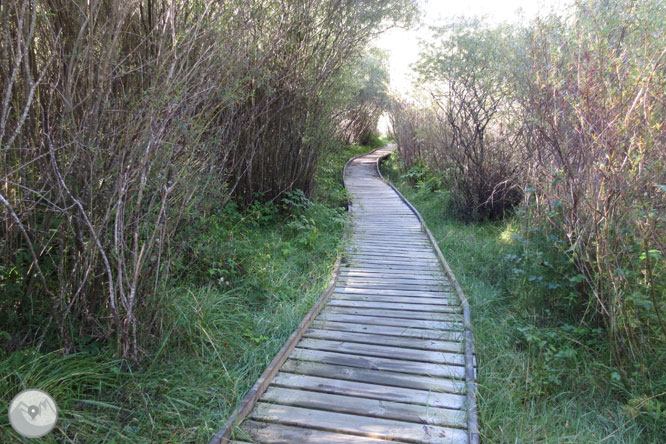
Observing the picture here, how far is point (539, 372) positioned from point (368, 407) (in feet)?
4.69

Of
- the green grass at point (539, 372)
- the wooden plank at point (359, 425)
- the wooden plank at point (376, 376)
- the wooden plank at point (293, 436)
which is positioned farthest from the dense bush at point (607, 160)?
the wooden plank at point (293, 436)

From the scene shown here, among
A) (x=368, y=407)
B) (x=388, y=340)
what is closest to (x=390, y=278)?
(x=388, y=340)

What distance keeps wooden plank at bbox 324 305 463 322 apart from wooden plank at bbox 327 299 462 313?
7 centimetres

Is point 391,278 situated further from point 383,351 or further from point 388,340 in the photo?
point 383,351

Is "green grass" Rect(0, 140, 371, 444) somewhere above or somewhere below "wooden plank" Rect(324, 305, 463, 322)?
above

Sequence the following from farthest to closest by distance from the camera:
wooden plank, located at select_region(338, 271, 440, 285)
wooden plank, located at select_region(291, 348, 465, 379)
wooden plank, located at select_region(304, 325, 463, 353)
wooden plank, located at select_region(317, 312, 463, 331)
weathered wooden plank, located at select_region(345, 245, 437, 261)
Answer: weathered wooden plank, located at select_region(345, 245, 437, 261)
wooden plank, located at select_region(338, 271, 440, 285)
wooden plank, located at select_region(317, 312, 463, 331)
wooden plank, located at select_region(304, 325, 463, 353)
wooden plank, located at select_region(291, 348, 465, 379)

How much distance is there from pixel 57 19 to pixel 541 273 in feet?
15.4

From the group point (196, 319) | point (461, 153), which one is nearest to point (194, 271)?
point (196, 319)

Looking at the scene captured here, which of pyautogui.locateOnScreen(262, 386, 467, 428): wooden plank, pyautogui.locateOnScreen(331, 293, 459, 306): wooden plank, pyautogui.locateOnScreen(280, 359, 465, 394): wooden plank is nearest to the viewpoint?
pyautogui.locateOnScreen(262, 386, 467, 428): wooden plank

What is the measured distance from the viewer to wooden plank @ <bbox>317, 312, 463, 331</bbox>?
3.86 meters

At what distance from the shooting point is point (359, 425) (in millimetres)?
2508

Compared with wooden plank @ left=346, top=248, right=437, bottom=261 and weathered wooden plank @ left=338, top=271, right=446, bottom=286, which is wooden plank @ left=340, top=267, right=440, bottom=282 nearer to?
weathered wooden plank @ left=338, top=271, right=446, bottom=286

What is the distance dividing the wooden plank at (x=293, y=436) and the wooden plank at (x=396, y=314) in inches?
70.6

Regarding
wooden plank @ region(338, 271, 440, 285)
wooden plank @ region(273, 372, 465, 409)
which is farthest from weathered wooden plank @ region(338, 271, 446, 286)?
wooden plank @ region(273, 372, 465, 409)
